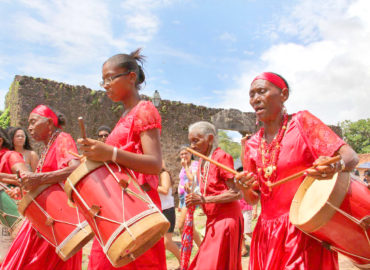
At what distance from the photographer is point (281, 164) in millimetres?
2629

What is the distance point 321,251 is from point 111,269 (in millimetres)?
1339

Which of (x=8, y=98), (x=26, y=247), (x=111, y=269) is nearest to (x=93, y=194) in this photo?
(x=111, y=269)

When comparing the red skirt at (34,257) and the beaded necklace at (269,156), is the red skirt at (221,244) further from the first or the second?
the red skirt at (34,257)

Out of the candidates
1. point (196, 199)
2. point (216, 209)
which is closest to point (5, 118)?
point (196, 199)

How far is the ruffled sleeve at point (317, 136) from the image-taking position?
7.88 feet

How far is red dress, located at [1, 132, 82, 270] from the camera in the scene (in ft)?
10.9

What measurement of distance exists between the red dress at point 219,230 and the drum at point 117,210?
1474 mm

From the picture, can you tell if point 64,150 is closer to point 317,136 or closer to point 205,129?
point 205,129

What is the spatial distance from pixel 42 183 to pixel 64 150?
1.19 feet

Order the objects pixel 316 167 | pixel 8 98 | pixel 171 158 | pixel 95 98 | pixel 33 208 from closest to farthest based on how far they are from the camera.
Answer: pixel 316 167
pixel 33 208
pixel 8 98
pixel 95 98
pixel 171 158

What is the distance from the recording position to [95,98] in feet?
38.2

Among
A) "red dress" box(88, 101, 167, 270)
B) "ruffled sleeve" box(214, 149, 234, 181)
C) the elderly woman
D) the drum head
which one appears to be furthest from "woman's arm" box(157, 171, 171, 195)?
the drum head

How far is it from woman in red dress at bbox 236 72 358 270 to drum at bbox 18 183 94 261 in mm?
1292

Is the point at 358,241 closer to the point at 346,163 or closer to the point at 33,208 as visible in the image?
the point at 346,163
